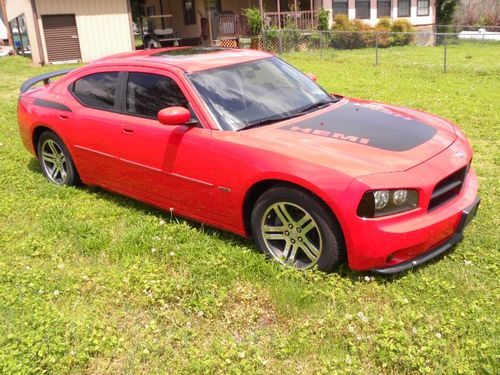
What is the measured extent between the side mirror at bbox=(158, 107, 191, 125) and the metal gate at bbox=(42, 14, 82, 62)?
18395 mm

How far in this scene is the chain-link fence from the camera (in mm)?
17953

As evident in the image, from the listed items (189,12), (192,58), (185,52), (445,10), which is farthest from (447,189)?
(445,10)

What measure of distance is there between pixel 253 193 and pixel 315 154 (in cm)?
59

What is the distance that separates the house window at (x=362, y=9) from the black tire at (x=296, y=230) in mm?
24630

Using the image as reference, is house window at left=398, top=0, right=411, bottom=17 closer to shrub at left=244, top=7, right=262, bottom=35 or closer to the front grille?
shrub at left=244, top=7, right=262, bottom=35

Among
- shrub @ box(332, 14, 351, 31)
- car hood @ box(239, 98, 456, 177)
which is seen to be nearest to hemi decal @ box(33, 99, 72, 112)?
car hood @ box(239, 98, 456, 177)

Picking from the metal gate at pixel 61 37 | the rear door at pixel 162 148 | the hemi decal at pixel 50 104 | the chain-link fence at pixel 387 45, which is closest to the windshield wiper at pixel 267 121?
the rear door at pixel 162 148

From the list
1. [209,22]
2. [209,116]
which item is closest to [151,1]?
[209,22]

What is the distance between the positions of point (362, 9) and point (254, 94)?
79.3ft

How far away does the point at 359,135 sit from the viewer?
3584 millimetres

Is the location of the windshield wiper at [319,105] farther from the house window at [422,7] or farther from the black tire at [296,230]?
the house window at [422,7]

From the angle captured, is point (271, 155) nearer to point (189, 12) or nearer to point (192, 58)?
point (192, 58)

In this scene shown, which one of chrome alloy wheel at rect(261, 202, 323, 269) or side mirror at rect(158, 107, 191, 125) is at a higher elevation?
side mirror at rect(158, 107, 191, 125)

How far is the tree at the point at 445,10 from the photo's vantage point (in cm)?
2905
